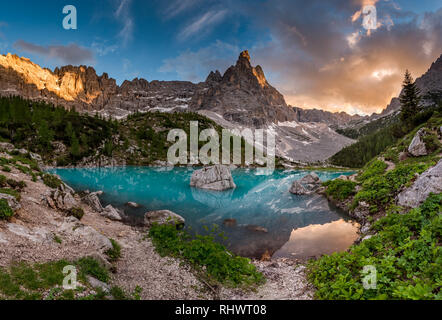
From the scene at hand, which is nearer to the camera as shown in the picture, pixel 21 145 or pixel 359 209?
pixel 359 209

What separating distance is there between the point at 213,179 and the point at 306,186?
20299mm

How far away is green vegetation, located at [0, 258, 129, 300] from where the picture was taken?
5.90 m

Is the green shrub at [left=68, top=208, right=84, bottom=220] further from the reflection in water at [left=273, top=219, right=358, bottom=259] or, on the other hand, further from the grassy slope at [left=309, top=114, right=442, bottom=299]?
the grassy slope at [left=309, top=114, right=442, bottom=299]

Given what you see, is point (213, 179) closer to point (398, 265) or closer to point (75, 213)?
point (75, 213)

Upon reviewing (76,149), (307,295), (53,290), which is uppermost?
(76,149)

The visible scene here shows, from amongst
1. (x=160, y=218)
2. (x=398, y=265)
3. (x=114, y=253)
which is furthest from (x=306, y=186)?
(x=114, y=253)

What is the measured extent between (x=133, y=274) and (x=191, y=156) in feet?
391

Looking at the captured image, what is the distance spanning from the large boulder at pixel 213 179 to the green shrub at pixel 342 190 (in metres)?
22.1

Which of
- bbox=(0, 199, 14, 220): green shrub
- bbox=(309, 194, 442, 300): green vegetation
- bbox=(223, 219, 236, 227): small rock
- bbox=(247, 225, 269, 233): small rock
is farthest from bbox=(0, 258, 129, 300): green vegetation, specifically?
bbox=(223, 219, 236, 227): small rock
